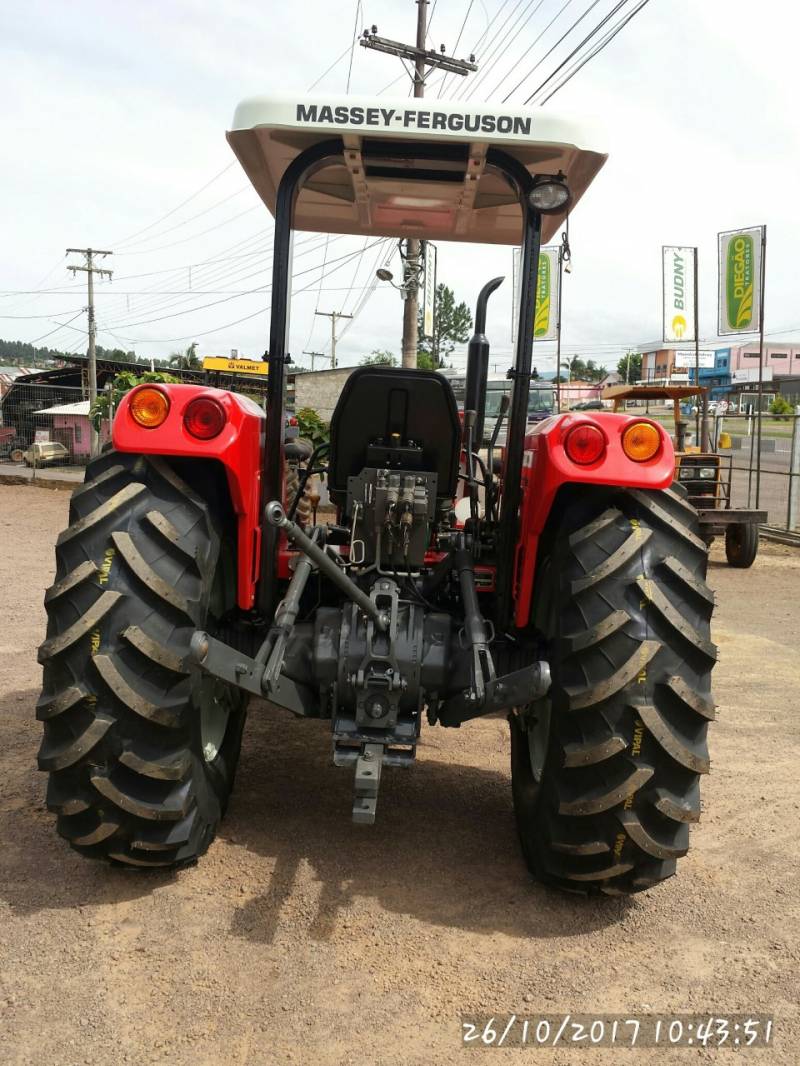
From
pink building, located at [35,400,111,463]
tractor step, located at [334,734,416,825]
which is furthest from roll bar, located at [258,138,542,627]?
pink building, located at [35,400,111,463]

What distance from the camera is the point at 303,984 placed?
247 cm

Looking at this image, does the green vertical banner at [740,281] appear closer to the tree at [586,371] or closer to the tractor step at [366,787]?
the tractor step at [366,787]

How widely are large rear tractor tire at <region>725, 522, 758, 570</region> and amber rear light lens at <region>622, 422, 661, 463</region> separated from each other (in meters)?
9.03

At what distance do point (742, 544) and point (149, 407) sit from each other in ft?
32.9

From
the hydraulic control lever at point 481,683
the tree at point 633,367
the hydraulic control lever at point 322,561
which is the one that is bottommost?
the hydraulic control lever at point 481,683

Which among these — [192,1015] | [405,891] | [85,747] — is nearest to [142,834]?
[85,747]

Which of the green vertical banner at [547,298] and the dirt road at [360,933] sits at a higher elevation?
the green vertical banner at [547,298]

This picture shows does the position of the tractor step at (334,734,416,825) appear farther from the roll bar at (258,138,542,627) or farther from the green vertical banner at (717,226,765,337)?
the green vertical banner at (717,226,765,337)

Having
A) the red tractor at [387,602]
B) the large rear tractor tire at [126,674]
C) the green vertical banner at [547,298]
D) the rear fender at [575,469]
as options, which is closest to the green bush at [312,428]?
the green vertical banner at [547,298]

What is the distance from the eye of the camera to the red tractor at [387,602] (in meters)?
2.73

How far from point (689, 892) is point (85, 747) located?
84.4 inches

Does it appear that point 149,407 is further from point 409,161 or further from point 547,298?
point 547,298

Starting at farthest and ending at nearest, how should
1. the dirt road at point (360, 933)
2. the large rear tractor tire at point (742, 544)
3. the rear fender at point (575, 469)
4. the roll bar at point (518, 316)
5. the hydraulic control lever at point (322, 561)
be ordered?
1. the large rear tractor tire at point (742, 544)
2. the roll bar at point (518, 316)
3. the rear fender at point (575, 469)
4. the hydraulic control lever at point (322, 561)
5. the dirt road at point (360, 933)

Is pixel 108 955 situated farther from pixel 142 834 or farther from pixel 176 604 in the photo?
pixel 176 604
